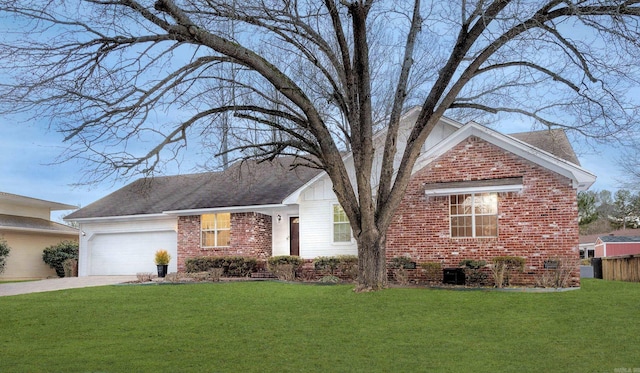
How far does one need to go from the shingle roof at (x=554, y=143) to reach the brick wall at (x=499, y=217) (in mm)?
1614

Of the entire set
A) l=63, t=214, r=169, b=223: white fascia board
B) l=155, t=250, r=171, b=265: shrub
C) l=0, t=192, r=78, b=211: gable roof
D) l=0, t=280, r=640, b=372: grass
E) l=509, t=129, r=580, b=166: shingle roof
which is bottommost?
l=0, t=280, r=640, b=372: grass

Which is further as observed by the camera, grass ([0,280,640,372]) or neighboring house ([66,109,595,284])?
neighboring house ([66,109,595,284])

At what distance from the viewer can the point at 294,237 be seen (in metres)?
24.1

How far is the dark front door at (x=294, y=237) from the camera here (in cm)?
2409

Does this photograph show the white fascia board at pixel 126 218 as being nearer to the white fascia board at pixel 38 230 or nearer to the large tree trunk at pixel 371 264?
the white fascia board at pixel 38 230

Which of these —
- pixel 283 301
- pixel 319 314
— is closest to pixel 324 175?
pixel 283 301

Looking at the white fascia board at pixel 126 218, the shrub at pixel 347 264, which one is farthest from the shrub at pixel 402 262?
the white fascia board at pixel 126 218

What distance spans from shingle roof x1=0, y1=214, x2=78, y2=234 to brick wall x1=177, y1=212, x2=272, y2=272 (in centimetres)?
968

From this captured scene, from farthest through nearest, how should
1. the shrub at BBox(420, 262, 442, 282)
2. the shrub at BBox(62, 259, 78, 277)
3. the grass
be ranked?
1. the shrub at BBox(62, 259, 78, 277)
2. the shrub at BBox(420, 262, 442, 282)
3. the grass

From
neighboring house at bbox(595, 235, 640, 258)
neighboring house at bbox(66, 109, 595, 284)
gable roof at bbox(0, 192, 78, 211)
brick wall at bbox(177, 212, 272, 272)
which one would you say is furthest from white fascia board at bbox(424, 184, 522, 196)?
neighboring house at bbox(595, 235, 640, 258)

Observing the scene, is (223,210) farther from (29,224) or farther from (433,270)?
(29,224)

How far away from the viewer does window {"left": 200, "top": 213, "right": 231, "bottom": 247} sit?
24594 millimetres

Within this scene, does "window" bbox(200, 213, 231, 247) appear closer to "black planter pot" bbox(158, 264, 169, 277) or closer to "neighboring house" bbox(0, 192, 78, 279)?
"black planter pot" bbox(158, 264, 169, 277)

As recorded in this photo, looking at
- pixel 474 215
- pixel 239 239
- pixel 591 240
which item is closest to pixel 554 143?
pixel 474 215
